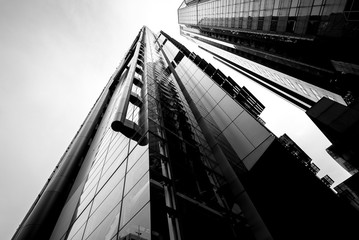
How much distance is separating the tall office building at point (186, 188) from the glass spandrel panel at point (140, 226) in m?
0.03

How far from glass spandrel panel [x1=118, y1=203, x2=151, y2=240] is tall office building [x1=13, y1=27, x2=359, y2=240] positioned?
30mm

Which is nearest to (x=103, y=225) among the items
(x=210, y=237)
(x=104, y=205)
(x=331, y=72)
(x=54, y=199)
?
(x=104, y=205)

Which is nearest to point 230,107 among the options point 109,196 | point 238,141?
point 238,141

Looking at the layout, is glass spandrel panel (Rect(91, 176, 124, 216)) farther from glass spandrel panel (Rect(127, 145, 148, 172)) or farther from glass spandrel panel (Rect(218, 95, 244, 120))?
glass spandrel panel (Rect(218, 95, 244, 120))

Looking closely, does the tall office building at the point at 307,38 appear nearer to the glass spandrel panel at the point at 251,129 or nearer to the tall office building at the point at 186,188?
the glass spandrel panel at the point at 251,129

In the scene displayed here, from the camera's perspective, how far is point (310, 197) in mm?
15930

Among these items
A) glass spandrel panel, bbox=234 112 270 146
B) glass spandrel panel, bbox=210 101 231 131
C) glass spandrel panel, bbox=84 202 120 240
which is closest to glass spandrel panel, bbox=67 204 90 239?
glass spandrel panel, bbox=84 202 120 240

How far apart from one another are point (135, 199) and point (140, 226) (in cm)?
124

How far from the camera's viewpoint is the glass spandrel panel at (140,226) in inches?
233

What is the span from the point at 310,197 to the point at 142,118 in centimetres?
1396

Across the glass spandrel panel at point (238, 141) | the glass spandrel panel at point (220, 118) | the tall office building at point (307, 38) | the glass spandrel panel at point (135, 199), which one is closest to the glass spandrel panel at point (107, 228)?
the glass spandrel panel at point (135, 199)

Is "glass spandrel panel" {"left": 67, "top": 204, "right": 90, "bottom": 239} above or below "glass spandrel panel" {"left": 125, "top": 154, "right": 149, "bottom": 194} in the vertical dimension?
below

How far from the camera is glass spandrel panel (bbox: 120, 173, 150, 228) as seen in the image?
6920 mm

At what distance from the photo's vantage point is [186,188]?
9.48 meters
